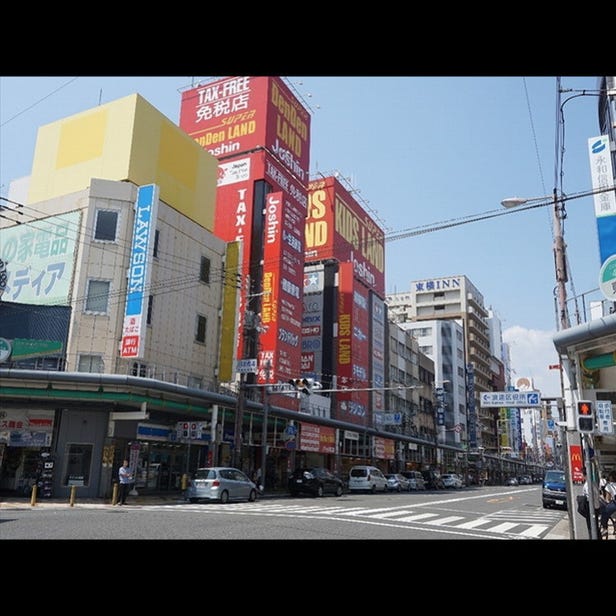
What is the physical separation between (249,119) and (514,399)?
A: 3462cm

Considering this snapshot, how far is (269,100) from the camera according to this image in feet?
151

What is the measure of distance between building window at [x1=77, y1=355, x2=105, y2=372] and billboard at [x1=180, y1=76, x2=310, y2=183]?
21.4 meters

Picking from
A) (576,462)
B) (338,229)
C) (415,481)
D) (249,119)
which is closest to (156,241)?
(249,119)

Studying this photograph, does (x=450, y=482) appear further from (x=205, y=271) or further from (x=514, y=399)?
(x=514, y=399)

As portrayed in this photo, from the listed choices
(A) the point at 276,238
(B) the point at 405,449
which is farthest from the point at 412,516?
(B) the point at 405,449

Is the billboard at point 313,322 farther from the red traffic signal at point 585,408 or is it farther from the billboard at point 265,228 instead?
the red traffic signal at point 585,408

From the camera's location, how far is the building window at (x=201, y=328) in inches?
1355

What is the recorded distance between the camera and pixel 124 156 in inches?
1271

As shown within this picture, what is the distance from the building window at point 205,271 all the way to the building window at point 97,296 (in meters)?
6.62

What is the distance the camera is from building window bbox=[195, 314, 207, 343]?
34.4 m

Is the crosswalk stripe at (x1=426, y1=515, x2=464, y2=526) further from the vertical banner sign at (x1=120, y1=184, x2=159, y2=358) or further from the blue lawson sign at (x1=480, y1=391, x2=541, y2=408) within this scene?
the vertical banner sign at (x1=120, y1=184, x2=159, y2=358)

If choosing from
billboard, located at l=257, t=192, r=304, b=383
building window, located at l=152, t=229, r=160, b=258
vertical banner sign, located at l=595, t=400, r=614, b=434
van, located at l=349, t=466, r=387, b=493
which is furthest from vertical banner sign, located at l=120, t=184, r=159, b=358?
vertical banner sign, located at l=595, t=400, r=614, b=434

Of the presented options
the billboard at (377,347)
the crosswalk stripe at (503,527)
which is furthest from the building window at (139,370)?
the billboard at (377,347)

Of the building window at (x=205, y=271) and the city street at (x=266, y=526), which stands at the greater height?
the building window at (x=205, y=271)
